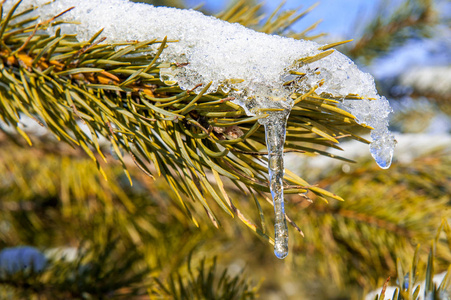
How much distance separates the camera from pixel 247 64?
0.90 ft

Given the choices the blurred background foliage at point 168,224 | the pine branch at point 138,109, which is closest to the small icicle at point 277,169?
the pine branch at point 138,109

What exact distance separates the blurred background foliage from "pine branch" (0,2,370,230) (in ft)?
0.76

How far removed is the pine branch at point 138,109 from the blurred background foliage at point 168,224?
232mm

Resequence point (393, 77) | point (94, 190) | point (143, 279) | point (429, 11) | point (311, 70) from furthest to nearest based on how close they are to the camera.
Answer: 1. point (393, 77)
2. point (429, 11)
3. point (94, 190)
4. point (143, 279)
5. point (311, 70)

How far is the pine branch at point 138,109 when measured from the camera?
0.30m

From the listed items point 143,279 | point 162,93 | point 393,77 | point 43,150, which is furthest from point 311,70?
point 393,77

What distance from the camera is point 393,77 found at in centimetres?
159

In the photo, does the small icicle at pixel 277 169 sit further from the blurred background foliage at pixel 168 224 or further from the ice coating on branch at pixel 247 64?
the blurred background foliage at pixel 168 224

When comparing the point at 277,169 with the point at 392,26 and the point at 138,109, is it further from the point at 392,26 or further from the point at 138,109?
the point at 392,26

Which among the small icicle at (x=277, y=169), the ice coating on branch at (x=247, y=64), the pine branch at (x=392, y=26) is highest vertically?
the pine branch at (x=392, y=26)

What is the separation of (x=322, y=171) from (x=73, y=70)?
57 cm

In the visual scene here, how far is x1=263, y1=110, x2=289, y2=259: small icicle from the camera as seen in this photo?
0.95ft

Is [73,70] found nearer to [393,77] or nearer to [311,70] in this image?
[311,70]

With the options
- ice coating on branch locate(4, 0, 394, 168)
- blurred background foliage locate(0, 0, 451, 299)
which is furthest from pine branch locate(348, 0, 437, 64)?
ice coating on branch locate(4, 0, 394, 168)
